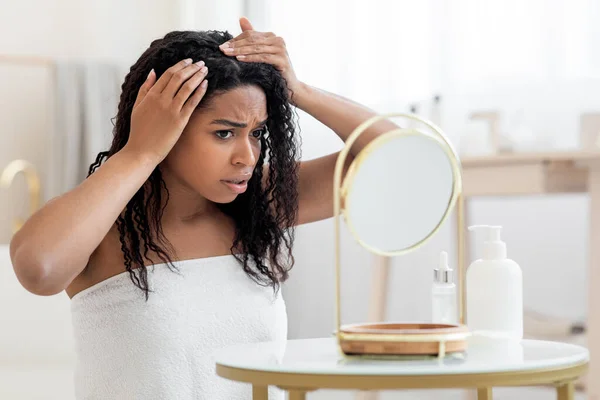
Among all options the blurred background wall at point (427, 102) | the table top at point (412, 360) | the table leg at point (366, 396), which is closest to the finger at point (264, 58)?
the table top at point (412, 360)

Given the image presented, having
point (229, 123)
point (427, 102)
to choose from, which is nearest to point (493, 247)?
point (229, 123)

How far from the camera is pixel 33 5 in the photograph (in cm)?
339

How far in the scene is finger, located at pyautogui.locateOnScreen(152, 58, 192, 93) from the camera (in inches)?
44.3

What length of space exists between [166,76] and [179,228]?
0.23 meters

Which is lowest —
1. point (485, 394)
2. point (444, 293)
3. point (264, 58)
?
point (485, 394)

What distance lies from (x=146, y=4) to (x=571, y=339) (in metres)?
2.18

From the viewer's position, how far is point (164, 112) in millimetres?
1107

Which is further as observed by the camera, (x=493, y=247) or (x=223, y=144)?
(x=223, y=144)

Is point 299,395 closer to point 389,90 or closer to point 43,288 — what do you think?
point 43,288

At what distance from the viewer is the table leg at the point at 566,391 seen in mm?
866

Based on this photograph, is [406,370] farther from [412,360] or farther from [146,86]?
[146,86]

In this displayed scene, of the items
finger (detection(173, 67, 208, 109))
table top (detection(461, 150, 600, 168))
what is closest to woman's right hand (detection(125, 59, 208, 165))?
finger (detection(173, 67, 208, 109))

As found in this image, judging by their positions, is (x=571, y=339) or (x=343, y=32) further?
(x=343, y=32)

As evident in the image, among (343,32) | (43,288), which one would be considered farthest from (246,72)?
(343,32)
